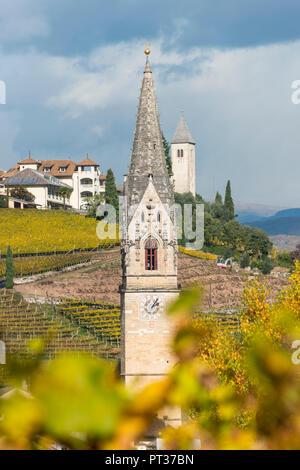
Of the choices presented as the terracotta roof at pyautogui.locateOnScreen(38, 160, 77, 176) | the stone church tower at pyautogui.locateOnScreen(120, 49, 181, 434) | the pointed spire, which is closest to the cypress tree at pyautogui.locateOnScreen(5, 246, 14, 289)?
the stone church tower at pyautogui.locateOnScreen(120, 49, 181, 434)

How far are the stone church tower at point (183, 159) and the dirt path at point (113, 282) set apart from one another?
36822 millimetres

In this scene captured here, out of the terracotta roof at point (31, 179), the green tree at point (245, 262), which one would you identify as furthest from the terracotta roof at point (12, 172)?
the green tree at point (245, 262)

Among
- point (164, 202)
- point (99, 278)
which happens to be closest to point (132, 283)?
point (164, 202)

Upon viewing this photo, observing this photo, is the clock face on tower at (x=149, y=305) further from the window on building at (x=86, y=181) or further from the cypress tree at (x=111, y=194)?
the window on building at (x=86, y=181)

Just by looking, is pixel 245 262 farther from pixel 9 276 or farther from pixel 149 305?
pixel 149 305

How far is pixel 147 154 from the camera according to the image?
32.4m

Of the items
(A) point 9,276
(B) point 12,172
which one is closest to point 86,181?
(B) point 12,172

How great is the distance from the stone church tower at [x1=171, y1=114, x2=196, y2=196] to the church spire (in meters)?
82.2

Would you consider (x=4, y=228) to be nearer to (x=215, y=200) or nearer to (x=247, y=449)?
(x=215, y=200)

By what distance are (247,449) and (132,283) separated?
28901mm

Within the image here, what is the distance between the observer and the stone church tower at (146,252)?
99.8ft

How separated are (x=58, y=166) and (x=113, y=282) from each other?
50.3 m

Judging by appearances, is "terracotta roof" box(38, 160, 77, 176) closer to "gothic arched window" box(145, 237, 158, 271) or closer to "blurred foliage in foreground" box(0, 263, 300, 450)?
"gothic arched window" box(145, 237, 158, 271)
